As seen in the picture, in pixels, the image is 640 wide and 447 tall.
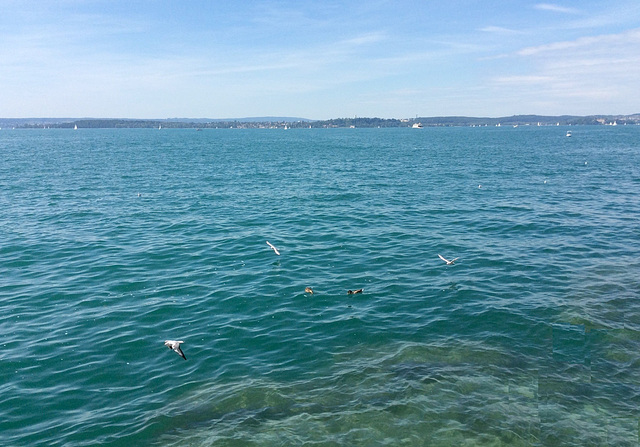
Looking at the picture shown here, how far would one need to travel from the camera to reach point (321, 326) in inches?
862

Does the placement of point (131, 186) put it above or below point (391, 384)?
above

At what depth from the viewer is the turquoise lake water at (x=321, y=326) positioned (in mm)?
15016

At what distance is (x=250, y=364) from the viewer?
1864 cm

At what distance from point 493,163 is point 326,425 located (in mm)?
85915

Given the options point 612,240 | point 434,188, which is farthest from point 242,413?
point 434,188

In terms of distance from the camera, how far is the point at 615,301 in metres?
23.5

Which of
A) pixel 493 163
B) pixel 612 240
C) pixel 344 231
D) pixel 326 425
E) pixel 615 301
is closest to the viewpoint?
pixel 326 425

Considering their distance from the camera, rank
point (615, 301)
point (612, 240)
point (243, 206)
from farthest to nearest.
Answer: point (243, 206) → point (612, 240) → point (615, 301)

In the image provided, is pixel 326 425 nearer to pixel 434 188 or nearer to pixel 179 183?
pixel 434 188

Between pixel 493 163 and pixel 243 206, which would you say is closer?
pixel 243 206

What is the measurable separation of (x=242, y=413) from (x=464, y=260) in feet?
67.2

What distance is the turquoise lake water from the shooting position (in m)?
15.0

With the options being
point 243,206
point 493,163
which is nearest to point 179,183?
point 243,206

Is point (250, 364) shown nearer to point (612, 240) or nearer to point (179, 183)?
point (612, 240)
